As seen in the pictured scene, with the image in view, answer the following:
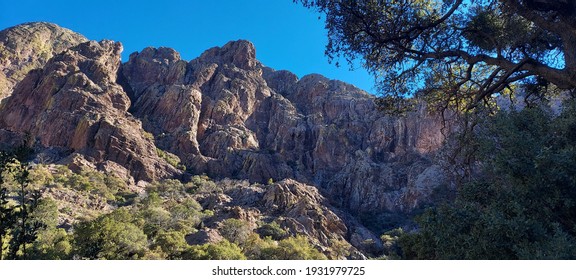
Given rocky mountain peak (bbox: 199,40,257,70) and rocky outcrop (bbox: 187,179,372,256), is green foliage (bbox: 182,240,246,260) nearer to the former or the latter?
rocky outcrop (bbox: 187,179,372,256)

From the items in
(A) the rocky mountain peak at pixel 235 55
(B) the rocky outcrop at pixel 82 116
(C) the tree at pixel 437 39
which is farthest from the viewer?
(A) the rocky mountain peak at pixel 235 55

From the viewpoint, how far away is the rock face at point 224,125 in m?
79.3

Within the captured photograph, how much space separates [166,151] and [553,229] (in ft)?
308

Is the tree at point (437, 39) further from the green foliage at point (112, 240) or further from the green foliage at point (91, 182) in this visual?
the green foliage at point (91, 182)

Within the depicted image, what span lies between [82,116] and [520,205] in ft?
291

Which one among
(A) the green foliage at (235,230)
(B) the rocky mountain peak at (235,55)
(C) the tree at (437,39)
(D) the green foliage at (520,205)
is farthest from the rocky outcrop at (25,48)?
(D) the green foliage at (520,205)

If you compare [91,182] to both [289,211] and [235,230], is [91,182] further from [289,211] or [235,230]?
[235,230]

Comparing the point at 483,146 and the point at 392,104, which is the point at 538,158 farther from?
the point at 392,104

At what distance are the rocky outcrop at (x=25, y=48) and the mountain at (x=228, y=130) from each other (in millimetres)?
637

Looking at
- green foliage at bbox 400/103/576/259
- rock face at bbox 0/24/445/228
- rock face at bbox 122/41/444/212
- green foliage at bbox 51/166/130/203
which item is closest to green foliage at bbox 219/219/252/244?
rock face at bbox 0/24/445/228

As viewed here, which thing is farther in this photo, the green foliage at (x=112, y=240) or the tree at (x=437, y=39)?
the green foliage at (x=112, y=240)

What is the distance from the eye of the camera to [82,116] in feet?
263

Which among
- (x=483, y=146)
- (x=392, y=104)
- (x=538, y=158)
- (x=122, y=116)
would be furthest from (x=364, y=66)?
(x=122, y=116)

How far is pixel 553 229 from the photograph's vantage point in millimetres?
5141
